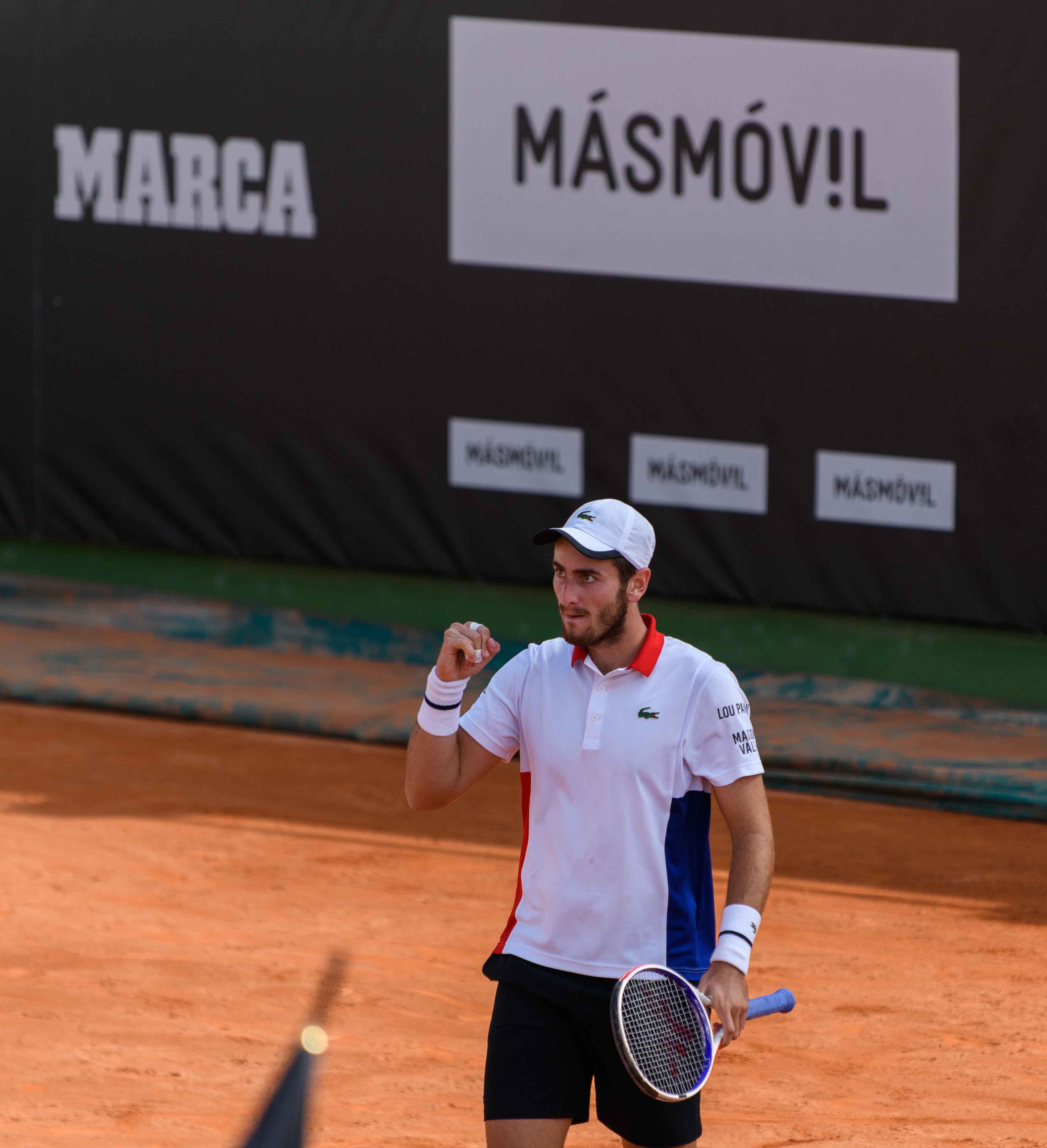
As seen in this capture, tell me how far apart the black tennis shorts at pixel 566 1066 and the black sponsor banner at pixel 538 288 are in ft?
24.3

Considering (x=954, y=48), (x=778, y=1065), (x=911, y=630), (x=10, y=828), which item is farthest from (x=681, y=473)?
(x=778, y=1065)

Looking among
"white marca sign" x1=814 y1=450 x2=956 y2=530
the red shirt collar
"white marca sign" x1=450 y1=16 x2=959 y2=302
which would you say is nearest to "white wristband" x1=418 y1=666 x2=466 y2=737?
the red shirt collar

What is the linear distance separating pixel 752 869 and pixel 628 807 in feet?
0.93

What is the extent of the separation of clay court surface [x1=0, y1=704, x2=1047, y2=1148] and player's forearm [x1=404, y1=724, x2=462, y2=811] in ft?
5.77

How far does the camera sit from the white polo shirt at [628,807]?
418cm

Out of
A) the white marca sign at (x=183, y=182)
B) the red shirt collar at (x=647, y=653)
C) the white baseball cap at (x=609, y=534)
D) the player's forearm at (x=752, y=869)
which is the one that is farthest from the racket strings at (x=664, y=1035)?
the white marca sign at (x=183, y=182)

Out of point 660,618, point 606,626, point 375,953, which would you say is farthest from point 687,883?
point 660,618

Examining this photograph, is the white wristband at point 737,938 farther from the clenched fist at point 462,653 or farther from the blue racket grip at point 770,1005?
the clenched fist at point 462,653

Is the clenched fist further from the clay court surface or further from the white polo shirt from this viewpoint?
the clay court surface

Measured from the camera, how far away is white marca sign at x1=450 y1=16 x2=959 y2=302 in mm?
11148

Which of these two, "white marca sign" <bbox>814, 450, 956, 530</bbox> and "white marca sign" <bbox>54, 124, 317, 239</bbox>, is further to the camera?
"white marca sign" <bbox>54, 124, 317, 239</bbox>

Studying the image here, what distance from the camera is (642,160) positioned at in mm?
11789

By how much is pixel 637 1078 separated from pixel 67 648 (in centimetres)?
814

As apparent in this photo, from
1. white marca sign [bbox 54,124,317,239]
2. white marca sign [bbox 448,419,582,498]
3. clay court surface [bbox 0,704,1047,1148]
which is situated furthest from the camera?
white marca sign [bbox 54,124,317,239]
